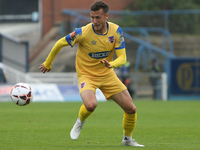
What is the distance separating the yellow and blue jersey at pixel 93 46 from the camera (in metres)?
6.65

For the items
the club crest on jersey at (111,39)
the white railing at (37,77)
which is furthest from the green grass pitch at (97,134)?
the white railing at (37,77)

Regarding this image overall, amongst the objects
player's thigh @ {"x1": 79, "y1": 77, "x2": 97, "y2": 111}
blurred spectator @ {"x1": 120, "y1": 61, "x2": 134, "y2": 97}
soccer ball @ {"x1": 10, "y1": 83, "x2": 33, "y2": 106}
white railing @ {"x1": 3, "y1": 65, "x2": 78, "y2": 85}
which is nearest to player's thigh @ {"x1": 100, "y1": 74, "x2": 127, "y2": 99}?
player's thigh @ {"x1": 79, "y1": 77, "x2": 97, "y2": 111}

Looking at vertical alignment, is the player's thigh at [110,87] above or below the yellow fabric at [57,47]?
below

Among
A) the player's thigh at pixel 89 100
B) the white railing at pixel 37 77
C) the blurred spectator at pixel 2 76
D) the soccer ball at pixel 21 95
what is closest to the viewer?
the player's thigh at pixel 89 100

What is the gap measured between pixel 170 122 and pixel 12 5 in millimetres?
22219

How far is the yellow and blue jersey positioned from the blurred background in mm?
12837

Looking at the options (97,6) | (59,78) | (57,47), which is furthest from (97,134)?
(59,78)

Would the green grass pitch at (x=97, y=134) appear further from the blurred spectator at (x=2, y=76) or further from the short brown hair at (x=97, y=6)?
the blurred spectator at (x=2, y=76)

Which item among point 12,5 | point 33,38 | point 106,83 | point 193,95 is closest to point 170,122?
point 106,83

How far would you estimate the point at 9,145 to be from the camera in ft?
21.5

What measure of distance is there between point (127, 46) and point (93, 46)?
1997 cm

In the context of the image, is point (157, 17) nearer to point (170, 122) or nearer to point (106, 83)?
point (170, 122)

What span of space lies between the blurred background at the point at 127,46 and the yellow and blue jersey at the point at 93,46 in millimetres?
12837

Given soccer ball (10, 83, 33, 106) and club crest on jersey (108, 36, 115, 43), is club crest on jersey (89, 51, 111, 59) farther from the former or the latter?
soccer ball (10, 83, 33, 106)
